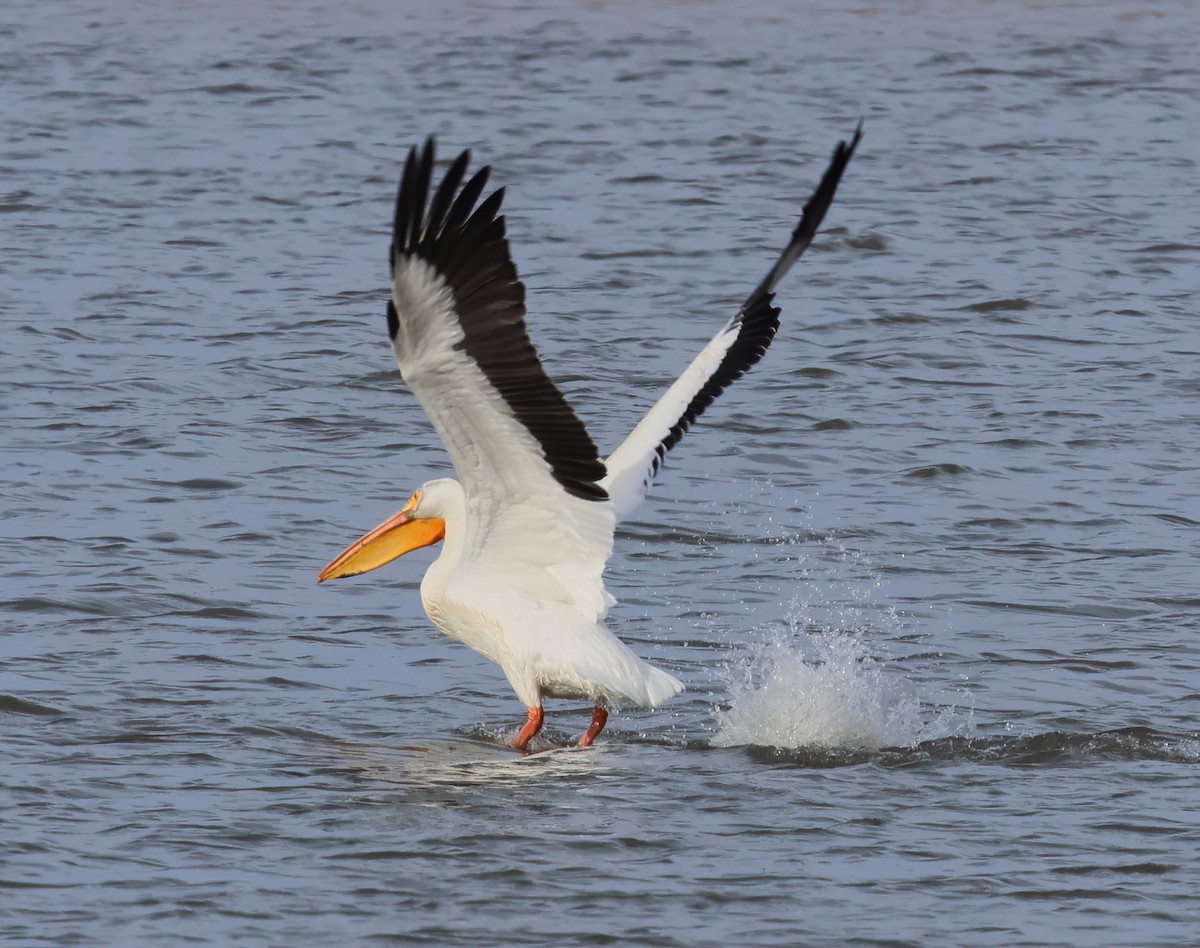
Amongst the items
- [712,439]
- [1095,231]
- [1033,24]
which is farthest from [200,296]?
[1033,24]

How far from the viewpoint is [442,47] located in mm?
23219

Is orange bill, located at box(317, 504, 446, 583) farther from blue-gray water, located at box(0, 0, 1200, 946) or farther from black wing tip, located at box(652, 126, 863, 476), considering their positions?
black wing tip, located at box(652, 126, 863, 476)

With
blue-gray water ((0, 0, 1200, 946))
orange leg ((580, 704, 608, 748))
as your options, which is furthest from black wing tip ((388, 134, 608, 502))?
orange leg ((580, 704, 608, 748))

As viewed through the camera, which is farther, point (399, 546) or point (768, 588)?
point (768, 588)

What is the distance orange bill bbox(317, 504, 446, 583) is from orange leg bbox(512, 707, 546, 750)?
99 centimetres

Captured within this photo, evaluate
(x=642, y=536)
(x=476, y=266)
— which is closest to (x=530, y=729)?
(x=476, y=266)

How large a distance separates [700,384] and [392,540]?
1264 millimetres

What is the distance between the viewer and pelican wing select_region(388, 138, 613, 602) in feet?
20.6

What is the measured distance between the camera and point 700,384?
26.6ft

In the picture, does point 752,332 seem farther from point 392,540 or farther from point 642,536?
point 642,536

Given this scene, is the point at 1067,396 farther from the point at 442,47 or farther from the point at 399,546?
the point at 442,47

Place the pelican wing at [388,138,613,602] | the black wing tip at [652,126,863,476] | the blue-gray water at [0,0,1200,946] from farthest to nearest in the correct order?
the black wing tip at [652,126,863,476] → the pelican wing at [388,138,613,602] → the blue-gray water at [0,0,1200,946]

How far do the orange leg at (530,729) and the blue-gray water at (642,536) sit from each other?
0.18 meters

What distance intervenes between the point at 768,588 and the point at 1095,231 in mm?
7796
